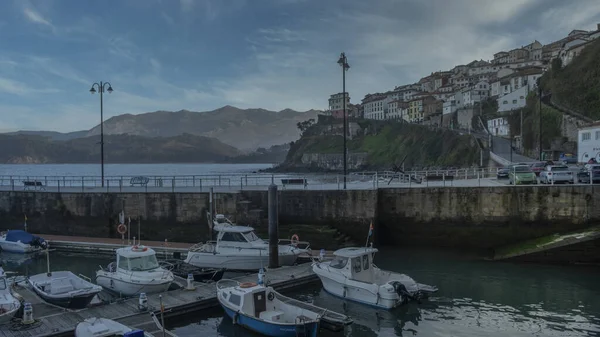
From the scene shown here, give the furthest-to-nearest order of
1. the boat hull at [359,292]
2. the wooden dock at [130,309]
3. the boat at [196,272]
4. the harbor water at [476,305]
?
the boat at [196,272] → the boat hull at [359,292] → the harbor water at [476,305] → the wooden dock at [130,309]

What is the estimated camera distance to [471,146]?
89688mm

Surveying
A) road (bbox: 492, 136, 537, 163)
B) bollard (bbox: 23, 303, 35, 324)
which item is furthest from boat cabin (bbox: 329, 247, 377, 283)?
road (bbox: 492, 136, 537, 163)

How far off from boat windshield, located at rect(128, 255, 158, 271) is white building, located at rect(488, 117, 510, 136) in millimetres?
87858

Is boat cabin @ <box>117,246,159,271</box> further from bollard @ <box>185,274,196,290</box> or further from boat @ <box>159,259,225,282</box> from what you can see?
boat @ <box>159,259,225,282</box>

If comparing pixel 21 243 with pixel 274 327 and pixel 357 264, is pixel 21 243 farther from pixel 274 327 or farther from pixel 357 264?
pixel 357 264

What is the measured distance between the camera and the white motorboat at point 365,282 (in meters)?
18.5

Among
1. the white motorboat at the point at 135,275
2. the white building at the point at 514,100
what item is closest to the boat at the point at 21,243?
the white motorboat at the point at 135,275

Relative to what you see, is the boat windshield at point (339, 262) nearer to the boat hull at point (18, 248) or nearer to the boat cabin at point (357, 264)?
the boat cabin at point (357, 264)

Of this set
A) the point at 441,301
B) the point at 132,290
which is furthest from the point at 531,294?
the point at 132,290

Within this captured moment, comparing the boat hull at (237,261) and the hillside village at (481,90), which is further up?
the hillside village at (481,90)

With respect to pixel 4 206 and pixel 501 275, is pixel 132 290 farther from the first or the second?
pixel 4 206

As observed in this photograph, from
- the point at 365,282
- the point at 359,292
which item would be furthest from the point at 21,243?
the point at 365,282

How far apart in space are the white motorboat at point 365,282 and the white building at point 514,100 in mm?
93652

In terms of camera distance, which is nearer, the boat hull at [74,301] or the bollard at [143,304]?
the bollard at [143,304]
